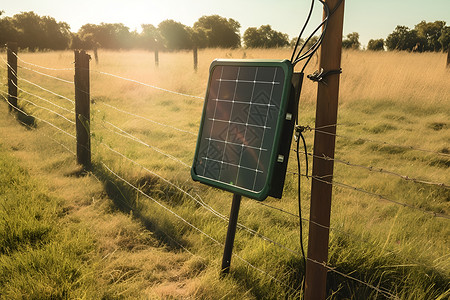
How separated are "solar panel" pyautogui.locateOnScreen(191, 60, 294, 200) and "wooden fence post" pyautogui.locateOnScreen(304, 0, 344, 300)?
17 cm

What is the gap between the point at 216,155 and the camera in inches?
88.2

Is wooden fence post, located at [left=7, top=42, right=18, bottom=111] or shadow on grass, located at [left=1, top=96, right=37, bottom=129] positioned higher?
wooden fence post, located at [left=7, top=42, right=18, bottom=111]

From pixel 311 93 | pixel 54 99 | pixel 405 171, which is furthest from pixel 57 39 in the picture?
pixel 405 171

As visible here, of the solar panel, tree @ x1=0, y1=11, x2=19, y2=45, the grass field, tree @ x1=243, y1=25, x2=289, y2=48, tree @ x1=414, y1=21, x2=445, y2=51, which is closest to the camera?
the solar panel

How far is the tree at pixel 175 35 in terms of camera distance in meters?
55.4

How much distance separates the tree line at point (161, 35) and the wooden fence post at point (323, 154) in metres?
35.4

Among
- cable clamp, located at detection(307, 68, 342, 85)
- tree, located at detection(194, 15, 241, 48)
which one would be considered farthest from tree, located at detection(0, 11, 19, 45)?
cable clamp, located at detection(307, 68, 342, 85)

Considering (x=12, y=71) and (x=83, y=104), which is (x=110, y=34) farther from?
(x=83, y=104)

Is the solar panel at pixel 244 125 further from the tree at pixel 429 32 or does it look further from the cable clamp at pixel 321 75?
the tree at pixel 429 32

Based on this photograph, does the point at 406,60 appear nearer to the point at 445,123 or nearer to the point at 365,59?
the point at 365,59

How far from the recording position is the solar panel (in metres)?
1.96

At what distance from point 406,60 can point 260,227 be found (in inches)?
457

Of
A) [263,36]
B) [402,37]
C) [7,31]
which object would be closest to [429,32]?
[402,37]

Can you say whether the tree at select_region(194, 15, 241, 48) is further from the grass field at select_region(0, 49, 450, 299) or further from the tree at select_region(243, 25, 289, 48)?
the grass field at select_region(0, 49, 450, 299)
